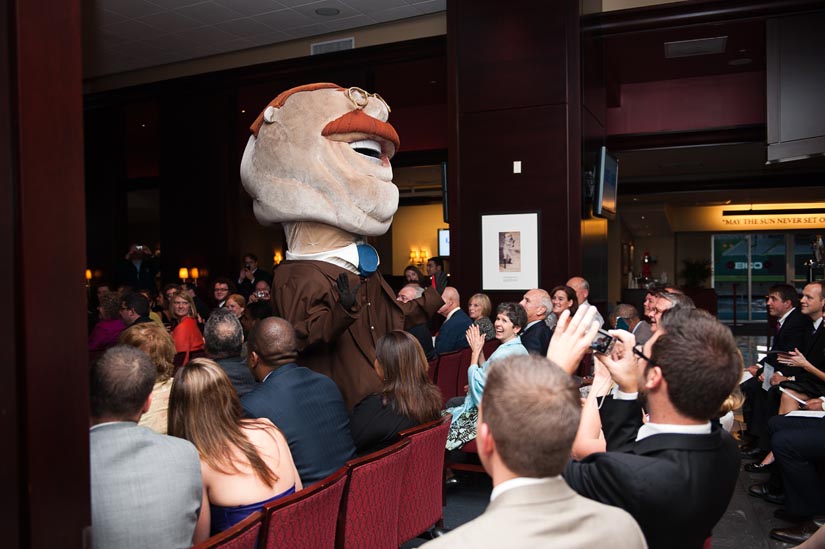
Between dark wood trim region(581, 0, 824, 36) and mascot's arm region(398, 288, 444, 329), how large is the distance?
3.96 m

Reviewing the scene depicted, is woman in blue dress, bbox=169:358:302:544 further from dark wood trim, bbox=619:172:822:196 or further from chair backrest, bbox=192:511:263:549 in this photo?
dark wood trim, bbox=619:172:822:196

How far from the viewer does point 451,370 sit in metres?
5.05

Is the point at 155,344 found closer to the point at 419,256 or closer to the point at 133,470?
the point at 133,470

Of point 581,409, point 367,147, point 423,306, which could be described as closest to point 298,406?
point 581,409

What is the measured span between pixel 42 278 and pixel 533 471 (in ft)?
3.39

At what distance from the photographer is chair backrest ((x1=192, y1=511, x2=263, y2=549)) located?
64.7 inches

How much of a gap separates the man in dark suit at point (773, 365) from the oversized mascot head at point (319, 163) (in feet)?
10.0

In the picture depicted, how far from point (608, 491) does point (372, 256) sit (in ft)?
9.46

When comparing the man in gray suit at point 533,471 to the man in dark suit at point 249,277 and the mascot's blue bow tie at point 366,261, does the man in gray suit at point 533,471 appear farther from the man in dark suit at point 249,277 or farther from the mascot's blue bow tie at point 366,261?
the man in dark suit at point 249,277

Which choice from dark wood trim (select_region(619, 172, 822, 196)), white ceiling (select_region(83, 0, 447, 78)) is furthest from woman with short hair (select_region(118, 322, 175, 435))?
dark wood trim (select_region(619, 172, 822, 196))

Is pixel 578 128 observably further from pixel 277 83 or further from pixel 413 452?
pixel 413 452

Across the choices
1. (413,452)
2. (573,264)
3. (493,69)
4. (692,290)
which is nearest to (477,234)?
(573,264)

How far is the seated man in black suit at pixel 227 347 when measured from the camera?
334 cm

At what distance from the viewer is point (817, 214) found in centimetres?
1873
